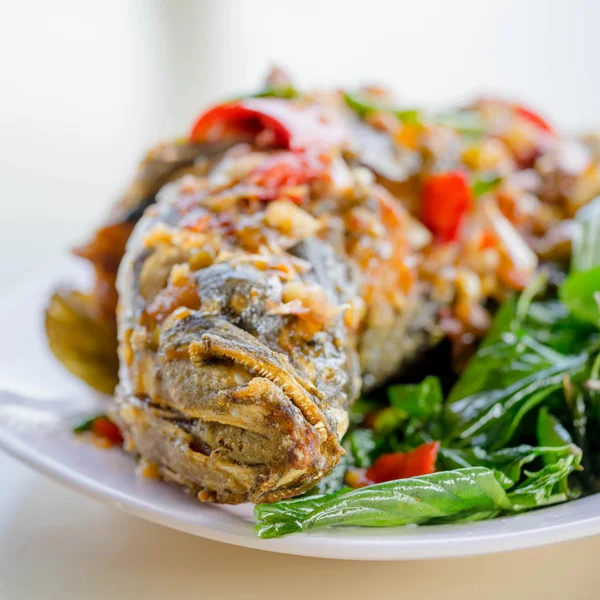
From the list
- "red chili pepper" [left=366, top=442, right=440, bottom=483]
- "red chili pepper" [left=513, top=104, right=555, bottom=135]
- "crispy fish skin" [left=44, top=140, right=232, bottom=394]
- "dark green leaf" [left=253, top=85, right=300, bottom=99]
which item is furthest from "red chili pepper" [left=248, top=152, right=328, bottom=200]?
"red chili pepper" [left=513, top=104, right=555, bottom=135]

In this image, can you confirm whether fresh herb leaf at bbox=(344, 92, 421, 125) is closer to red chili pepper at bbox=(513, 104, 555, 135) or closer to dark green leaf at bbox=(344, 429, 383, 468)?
red chili pepper at bbox=(513, 104, 555, 135)

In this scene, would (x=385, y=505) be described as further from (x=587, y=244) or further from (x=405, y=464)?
(x=587, y=244)

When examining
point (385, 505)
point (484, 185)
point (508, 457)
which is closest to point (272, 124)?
point (484, 185)

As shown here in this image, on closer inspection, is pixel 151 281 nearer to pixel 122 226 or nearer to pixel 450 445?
pixel 122 226

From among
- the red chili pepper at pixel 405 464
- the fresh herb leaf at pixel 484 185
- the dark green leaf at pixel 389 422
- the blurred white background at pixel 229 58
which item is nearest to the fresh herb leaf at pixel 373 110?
the fresh herb leaf at pixel 484 185

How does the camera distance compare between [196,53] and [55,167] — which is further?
[196,53]

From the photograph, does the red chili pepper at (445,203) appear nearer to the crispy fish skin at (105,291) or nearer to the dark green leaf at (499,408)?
the dark green leaf at (499,408)

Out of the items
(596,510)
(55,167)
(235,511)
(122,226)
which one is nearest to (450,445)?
(596,510)
